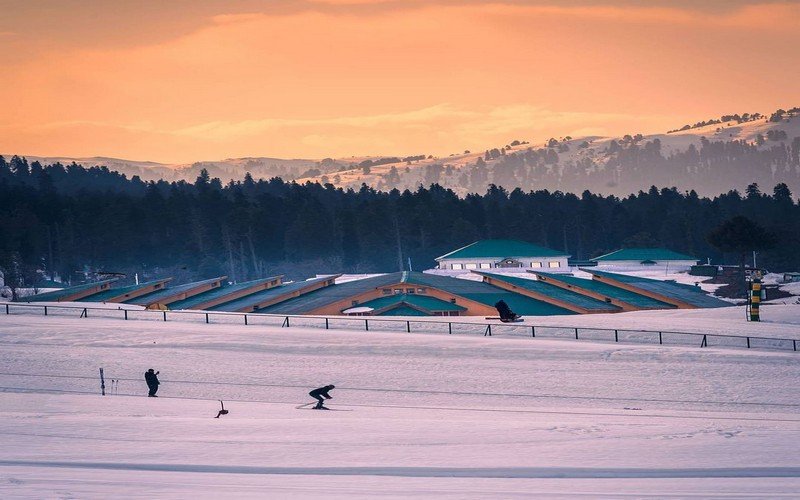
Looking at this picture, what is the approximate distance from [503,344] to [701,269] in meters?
71.6

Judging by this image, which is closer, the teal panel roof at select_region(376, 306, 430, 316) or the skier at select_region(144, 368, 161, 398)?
the skier at select_region(144, 368, 161, 398)

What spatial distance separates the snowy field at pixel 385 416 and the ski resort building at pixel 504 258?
4507 centimetres

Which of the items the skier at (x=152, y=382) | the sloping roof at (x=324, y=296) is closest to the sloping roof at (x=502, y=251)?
the sloping roof at (x=324, y=296)

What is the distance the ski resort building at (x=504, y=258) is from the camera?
324 feet

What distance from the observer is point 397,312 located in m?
61.8

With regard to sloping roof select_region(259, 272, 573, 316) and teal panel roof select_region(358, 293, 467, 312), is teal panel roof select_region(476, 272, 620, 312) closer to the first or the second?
sloping roof select_region(259, 272, 573, 316)

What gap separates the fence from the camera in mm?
47562

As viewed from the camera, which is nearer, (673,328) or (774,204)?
(673,328)

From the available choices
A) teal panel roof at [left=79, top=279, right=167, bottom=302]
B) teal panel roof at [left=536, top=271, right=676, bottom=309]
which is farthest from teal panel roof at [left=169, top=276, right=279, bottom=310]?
teal panel roof at [left=536, top=271, right=676, bottom=309]

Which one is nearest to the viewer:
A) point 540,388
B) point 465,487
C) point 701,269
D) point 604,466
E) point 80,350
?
point 465,487

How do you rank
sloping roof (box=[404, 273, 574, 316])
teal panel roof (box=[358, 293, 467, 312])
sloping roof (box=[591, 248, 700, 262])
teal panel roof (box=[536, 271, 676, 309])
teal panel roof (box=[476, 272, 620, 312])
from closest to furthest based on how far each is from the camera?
1. teal panel roof (box=[358, 293, 467, 312])
2. sloping roof (box=[404, 273, 574, 316])
3. teal panel roof (box=[476, 272, 620, 312])
4. teal panel roof (box=[536, 271, 676, 309])
5. sloping roof (box=[591, 248, 700, 262])

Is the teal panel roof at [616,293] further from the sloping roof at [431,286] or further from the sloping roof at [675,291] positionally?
the sloping roof at [431,286]

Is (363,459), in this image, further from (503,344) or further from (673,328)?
(673,328)

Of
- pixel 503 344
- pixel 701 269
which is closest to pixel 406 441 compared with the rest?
pixel 503 344
